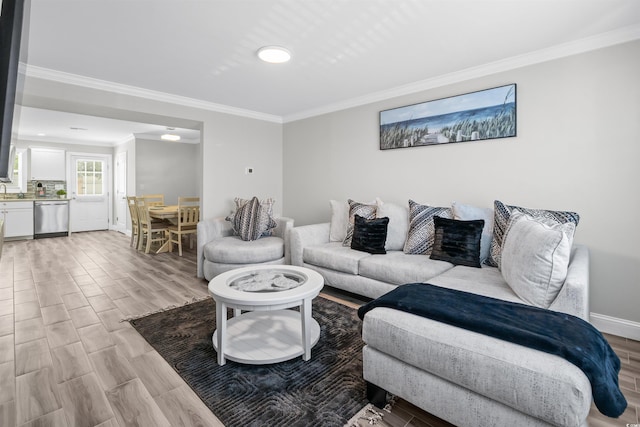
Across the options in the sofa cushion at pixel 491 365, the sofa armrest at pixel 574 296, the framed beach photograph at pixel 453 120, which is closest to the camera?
the sofa cushion at pixel 491 365

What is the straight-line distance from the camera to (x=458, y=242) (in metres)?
2.70

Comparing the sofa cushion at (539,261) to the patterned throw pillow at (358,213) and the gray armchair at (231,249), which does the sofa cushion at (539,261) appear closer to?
the patterned throw pillow at (358,213)

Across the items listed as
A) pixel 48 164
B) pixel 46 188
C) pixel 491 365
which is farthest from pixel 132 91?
pixel 46 188

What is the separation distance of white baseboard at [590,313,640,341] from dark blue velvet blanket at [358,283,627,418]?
147 cm

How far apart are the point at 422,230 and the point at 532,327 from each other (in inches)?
69.1

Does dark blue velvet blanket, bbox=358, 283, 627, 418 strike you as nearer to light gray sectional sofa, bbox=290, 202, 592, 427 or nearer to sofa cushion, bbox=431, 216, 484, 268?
light gray sectional sofa, bbox=290, 202, 592, 427

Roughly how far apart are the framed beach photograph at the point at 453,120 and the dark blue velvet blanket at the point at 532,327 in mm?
1960

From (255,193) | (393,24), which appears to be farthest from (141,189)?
(393,24)

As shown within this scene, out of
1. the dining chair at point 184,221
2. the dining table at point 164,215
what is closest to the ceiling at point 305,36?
the dining chair at point 184,221

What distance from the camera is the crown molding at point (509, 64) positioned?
2.37m

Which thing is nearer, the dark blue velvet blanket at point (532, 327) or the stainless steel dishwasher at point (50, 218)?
the dark blue velvet blanket at point (532, 327)

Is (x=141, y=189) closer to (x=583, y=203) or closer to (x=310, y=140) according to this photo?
(x=310, y=140)

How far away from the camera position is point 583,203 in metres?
2.54

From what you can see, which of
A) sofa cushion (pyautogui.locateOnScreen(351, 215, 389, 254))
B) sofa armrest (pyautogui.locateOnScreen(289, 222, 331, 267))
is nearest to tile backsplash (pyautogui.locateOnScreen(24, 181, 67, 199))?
sofa armrest (pyautogui.locateOnScreen(289, 222, 331, 267))
